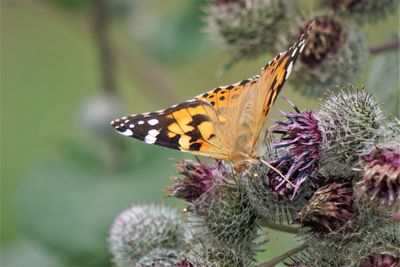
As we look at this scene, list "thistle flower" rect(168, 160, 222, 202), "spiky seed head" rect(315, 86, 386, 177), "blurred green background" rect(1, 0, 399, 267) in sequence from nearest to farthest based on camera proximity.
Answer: "spiky seed head" rect(315, 86, 386, 177), "thistle flower" rect(168, 160, 222, 202), "blurred green background" rect(1, 0, 399, 267)

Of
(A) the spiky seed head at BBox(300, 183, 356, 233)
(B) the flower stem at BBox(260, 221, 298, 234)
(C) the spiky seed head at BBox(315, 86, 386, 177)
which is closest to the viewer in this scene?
(A) the spiky seed head at BBox(300, 183, 356, 233)

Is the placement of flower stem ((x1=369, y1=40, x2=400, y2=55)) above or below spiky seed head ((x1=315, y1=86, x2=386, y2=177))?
above

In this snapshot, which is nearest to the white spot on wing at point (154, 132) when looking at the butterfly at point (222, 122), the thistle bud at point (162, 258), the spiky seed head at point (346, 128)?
the butterfly at point (222, 122)

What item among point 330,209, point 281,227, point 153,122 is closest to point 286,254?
point 281,227

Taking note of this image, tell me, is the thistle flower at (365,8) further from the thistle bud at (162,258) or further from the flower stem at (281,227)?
the thistle bud at (162,258)

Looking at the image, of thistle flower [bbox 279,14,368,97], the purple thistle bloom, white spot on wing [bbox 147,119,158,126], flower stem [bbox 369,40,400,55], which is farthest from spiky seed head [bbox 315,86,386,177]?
flower stem [bbox 369,40,400,55]

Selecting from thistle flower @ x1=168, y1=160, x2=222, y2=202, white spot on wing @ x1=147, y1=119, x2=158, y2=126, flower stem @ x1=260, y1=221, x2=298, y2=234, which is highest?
white spot on wing @ x1=147, y1=119, x2=158, y2=126

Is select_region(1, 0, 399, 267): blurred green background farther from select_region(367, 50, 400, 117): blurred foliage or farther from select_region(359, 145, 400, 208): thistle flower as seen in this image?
select_region(359, 145, 400, 208): thistle flower

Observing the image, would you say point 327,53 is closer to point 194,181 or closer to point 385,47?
point 385,47
